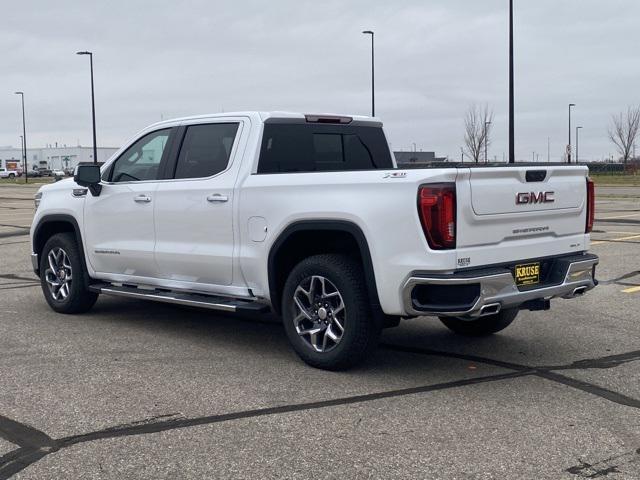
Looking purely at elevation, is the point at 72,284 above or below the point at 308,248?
below

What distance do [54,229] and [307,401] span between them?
469cm

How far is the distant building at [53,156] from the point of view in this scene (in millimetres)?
119938

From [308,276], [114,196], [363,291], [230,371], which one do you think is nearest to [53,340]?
[114,196]

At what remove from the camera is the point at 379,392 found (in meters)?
5.60

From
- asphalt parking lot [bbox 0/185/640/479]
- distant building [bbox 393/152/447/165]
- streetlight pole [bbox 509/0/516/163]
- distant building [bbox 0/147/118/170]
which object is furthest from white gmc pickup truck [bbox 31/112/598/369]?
distant building [bbox 0/147/118/170]

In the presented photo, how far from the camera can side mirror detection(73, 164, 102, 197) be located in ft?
25.9

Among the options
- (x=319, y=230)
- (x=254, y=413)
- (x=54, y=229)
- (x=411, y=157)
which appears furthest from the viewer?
(x=411, y=157)

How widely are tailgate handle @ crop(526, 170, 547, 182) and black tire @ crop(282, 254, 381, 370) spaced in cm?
138

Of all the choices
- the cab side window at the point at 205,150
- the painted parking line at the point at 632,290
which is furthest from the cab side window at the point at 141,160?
the painted parking line at the point at 632,290

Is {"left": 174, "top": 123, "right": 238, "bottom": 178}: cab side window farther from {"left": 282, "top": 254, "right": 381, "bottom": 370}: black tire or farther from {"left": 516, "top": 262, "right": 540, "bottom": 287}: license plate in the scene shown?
{"left": 516, "top": 262, "right": 540, "bottom": 287}: license plate

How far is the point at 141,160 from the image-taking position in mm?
7863

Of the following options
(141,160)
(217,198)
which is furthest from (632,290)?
(141,160)

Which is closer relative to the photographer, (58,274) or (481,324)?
(481,324)

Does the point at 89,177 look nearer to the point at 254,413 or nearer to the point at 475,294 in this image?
the point at 254,413
